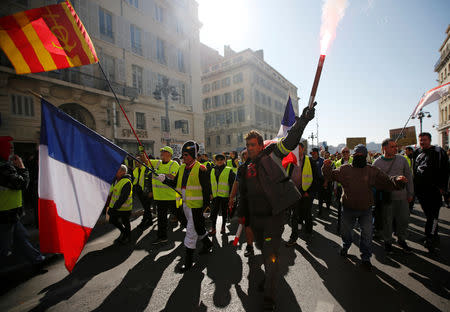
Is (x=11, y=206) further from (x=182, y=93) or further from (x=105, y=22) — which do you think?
(x=182, y=93)

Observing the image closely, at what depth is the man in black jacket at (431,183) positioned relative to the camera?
4168 millimetres

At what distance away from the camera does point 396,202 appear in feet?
13.6

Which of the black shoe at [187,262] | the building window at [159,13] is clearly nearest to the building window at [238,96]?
the building window at [159,13]

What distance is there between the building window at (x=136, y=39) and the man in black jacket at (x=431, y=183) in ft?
68.4

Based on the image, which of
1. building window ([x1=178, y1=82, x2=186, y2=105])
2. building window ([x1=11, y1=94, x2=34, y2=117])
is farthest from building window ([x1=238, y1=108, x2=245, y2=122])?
building window ([x1=11, y1=94, x2=34, y2=117])

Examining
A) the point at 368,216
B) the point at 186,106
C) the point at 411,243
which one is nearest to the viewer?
the point at 368,216

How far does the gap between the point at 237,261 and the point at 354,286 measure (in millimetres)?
1789

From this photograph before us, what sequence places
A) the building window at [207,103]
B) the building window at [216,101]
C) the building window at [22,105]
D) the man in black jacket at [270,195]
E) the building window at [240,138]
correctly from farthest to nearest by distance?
the building window at [207,103] < the building window at [216,101] < the building window at [240,138] < the building window at [22,105] < the man in black jacket at [270,195]

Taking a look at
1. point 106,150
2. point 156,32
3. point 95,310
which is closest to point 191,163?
point 106,150

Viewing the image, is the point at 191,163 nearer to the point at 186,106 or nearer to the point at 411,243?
the point at 411,243

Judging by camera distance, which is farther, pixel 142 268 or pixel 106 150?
pixel 142 268

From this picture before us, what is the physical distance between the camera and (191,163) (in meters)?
4.08

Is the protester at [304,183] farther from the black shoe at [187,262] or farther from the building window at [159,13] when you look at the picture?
the building window at [159,13]

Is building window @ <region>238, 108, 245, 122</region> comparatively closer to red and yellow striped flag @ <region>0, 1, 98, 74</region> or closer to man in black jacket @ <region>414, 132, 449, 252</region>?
man in black jacket @ <region>414, 132, 449, 252</region>
